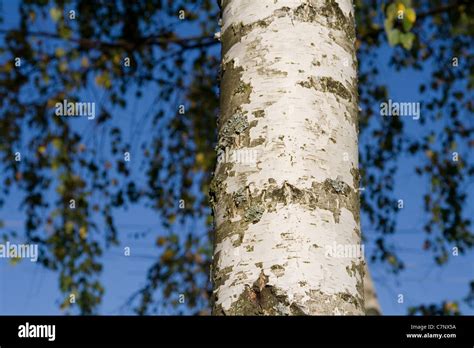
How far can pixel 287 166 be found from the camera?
1.46 m

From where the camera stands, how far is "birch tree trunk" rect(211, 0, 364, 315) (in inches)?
54.6

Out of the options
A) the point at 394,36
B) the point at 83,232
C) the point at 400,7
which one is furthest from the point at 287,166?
the point at 83,232

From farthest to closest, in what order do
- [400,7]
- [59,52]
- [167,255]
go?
1. [167,255]
2. [59,52]
3. [400,7]

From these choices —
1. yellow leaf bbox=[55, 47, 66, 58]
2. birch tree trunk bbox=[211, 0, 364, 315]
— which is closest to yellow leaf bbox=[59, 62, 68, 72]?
yellow leaf bbox=[55, 47, 66, 58]

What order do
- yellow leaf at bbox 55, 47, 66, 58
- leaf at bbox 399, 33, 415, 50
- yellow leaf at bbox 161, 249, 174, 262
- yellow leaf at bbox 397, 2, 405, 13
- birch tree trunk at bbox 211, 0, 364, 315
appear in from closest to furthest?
1. birch tree trunk at bbox 211, 0, 364, 315
2. leaf at bbox 399, 33, 415, 50
3. yellow leaf at bbox 397, 2, 405, 13
4. yellow leaf at bbox 55, 47, 66, 58
5. yellow leaf at bbox 161, 249, 174, 262

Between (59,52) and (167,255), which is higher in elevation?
(59,52)

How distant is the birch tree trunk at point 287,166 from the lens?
1.39m

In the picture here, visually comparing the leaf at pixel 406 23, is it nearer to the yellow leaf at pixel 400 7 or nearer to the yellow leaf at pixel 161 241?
the yellow leaf at pixel 400 7

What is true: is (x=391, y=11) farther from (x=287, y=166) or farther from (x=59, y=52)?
(x=59, y=52)

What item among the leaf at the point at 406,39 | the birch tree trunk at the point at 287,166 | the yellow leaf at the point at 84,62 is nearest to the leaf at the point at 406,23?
the leaf at the point at 406,39

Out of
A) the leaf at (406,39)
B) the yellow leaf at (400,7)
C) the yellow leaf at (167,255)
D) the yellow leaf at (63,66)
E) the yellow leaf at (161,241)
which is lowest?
the yellow leaf at (167,255)

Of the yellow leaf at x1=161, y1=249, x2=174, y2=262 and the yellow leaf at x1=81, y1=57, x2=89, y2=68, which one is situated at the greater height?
the yellow leaf at x1=81, y1=57, x2=89, y2=68

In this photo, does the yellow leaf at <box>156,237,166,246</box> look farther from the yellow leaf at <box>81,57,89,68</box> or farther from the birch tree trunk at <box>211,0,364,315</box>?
the birch tree trunk at <box>211,0,364,315</box>

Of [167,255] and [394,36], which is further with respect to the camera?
[167,255]
